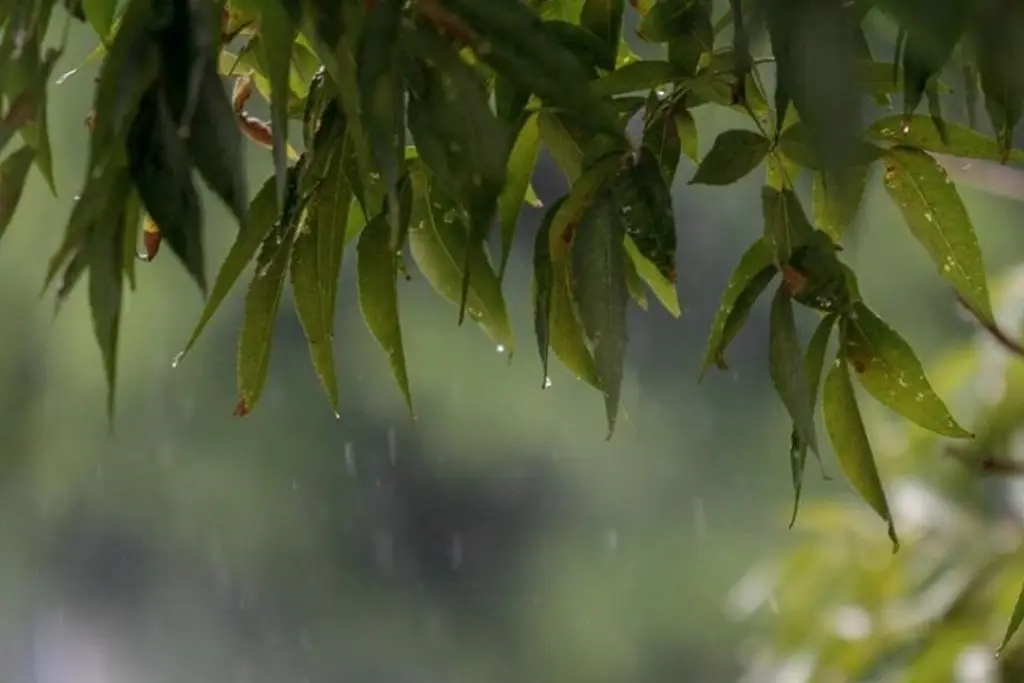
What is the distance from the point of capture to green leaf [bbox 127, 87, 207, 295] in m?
0.40

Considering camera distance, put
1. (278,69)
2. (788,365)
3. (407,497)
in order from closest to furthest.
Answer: (278,69), (788,365), (407,497)

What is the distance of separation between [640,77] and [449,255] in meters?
0.11

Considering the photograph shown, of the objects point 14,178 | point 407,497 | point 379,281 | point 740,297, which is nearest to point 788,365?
point 740,297

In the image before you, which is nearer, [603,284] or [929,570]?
[603,284]

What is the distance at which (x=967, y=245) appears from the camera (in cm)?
54

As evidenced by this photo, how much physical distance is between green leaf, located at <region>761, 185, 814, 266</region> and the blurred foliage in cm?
47

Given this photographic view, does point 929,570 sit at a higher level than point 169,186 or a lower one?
lower

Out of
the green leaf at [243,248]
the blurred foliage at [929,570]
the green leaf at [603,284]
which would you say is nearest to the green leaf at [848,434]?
the green leaf at [603,284]

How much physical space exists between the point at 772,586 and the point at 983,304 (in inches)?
30.6

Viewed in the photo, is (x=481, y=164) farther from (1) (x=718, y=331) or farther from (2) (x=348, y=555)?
(2) (x=348, y=555)

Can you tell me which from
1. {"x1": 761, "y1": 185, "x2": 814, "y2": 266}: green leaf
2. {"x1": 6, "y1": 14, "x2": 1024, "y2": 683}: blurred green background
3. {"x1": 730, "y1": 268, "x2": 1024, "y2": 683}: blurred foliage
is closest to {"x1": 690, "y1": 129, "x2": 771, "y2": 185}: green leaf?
{"x1": 761, "y1": 185, "x2": 814, "y2": 266}: green leaf

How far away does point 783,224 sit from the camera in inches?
21.2

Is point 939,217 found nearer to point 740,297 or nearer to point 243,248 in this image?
point 740,297

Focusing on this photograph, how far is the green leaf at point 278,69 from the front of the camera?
0.38 m
